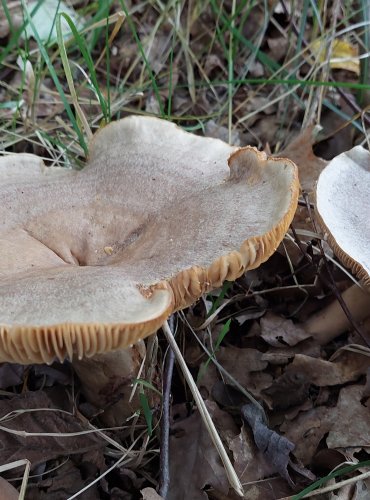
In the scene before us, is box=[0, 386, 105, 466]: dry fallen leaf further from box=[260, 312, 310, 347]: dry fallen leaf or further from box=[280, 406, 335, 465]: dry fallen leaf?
box=[260, 312, 310, 347]: dry fallen leaf

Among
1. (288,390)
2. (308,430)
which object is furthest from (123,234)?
(308,430)

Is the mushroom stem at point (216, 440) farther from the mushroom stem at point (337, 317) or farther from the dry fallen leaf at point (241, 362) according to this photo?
the mushroom stem at point (337, 317)

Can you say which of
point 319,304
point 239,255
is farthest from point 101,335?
point 319,304

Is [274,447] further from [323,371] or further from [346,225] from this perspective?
[346,225]

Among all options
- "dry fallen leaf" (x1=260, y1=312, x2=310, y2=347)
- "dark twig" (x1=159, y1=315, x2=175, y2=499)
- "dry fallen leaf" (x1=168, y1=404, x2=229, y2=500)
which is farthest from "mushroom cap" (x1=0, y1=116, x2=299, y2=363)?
"dry fallen leaf" (x1=260, y1=312, x2=310, y2=347)

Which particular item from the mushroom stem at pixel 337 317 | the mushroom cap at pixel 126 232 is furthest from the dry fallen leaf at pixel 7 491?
the mushroom stem at pixel 337 317

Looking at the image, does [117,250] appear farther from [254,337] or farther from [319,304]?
[319,304]
